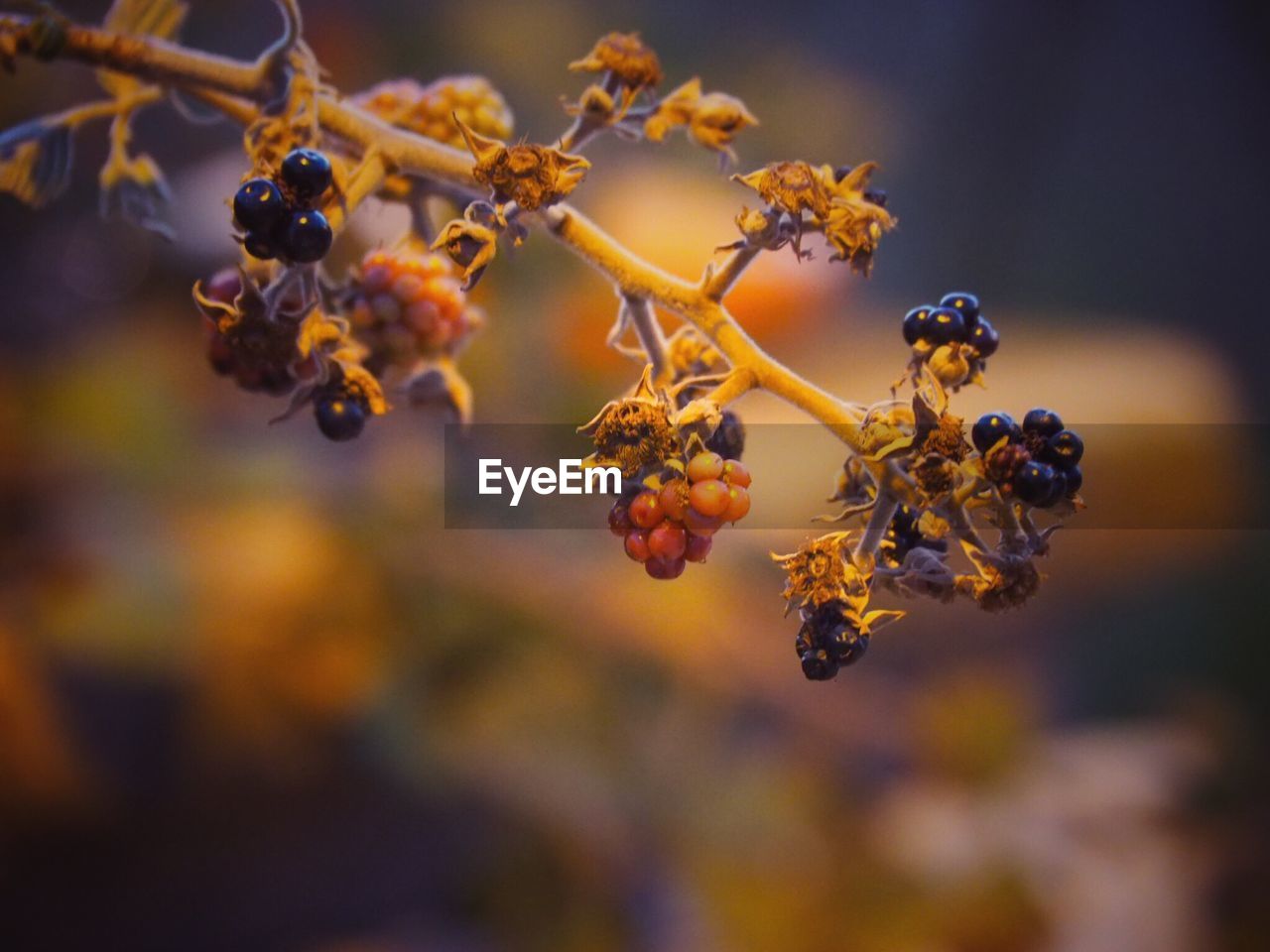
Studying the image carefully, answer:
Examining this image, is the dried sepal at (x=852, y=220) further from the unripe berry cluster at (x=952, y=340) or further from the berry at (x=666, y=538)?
the berry at (x=666, y=538)

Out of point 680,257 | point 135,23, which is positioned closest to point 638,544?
point 135,23

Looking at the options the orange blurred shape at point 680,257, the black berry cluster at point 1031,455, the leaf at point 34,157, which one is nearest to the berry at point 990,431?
the black berry cluster at point 1031,455

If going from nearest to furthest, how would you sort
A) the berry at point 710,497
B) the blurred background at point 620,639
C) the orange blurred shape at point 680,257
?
the berry at point 710,497 < the orange blurred shape at point 680,257 < the blurred background at point 620,639

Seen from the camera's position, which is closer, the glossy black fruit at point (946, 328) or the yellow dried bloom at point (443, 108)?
the glossy black fruit at point (946, 328)

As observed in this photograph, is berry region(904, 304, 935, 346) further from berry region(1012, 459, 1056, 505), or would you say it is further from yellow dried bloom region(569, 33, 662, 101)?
yellow dried bloom region(569, 33, 662, 101)

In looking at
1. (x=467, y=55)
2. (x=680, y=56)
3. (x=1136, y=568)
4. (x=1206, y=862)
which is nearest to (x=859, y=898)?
(x=1206, y=862)

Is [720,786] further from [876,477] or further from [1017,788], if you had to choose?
[876,477]
